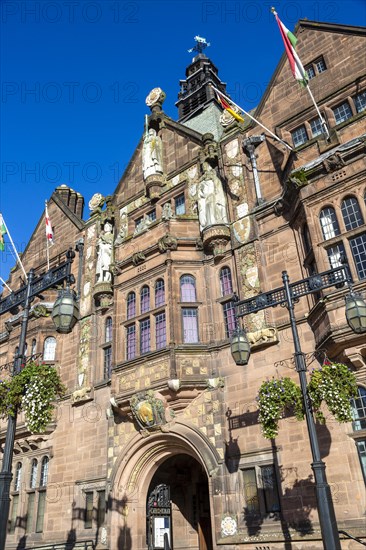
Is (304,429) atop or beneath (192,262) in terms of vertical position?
beneath

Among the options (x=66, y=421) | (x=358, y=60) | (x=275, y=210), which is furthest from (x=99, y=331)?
(x=358, y=60)

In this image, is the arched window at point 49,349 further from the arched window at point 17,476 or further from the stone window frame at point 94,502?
the stone window frame at point 94,502

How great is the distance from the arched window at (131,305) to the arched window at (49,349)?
6042 millimetres

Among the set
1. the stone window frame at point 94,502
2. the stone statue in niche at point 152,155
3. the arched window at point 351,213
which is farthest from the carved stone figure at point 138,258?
the stone window frame at point 94,502

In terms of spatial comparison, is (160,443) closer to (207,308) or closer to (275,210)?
(207,308)

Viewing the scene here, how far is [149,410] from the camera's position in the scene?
17922mm

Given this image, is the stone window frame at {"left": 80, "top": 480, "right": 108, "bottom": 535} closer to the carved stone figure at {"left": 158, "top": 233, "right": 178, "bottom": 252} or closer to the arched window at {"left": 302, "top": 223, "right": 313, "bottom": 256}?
the carved stone figure at {"left": 158, "top": 233, "right": 178, "bottom": 252}

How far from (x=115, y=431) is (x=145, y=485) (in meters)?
2.36

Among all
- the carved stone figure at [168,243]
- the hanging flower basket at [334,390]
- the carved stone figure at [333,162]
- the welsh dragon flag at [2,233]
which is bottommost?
the hanging flower basket at [334,390]

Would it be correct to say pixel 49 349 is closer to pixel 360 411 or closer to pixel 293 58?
pixel 360 411

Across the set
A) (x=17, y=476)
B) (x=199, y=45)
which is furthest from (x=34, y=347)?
(x=199, y=45)

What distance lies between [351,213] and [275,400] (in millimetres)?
6657

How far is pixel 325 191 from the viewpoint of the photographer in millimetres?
16219

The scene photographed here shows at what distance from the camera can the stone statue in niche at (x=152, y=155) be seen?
24.7 metres
